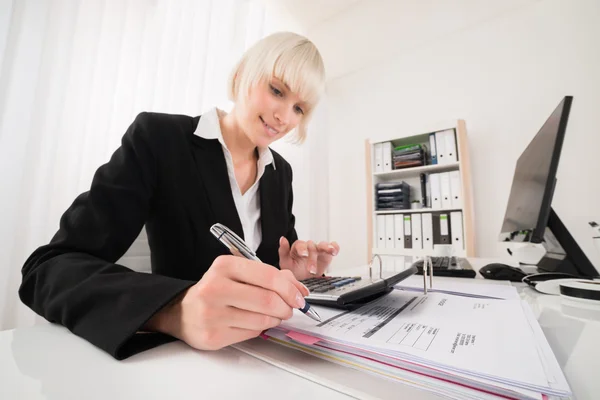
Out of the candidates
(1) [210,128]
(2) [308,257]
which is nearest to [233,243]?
(2) [308,257]

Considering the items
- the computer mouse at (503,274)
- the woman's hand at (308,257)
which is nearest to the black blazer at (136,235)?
the woman's hand at (308,257)

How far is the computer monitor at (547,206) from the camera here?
0.69m

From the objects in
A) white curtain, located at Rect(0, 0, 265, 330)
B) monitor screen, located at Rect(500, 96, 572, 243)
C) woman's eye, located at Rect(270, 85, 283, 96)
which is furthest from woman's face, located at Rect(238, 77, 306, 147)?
monitor screen, located at Rect(500, 96, 572, 243)

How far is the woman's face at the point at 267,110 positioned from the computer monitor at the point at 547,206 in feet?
2.42

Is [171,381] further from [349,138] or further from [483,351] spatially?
[349,138]

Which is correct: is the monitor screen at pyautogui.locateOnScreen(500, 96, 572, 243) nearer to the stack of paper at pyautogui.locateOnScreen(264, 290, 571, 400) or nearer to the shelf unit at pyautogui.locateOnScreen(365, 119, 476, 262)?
the stack of paper at pyautogui.locateOnScreen(264, 290, 571, 400)

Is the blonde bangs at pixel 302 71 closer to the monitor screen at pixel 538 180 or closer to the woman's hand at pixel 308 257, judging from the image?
the woman's hand at pixel 308 257

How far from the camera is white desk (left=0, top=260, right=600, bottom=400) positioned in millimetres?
208

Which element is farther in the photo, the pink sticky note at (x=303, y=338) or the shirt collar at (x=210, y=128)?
the shirt collar at (x=210, y=128)

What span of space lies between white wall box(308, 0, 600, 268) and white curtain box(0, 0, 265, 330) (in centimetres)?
160

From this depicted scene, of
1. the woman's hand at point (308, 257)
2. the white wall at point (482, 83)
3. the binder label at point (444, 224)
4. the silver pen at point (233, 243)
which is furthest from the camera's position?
the binder label at point (444, 224)

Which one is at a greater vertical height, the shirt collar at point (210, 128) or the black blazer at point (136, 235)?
the shirt collar at point (210, 128)

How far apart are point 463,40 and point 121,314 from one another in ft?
9.83

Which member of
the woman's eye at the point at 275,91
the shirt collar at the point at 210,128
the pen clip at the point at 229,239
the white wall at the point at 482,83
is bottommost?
the pen clip at the point at 229,239
